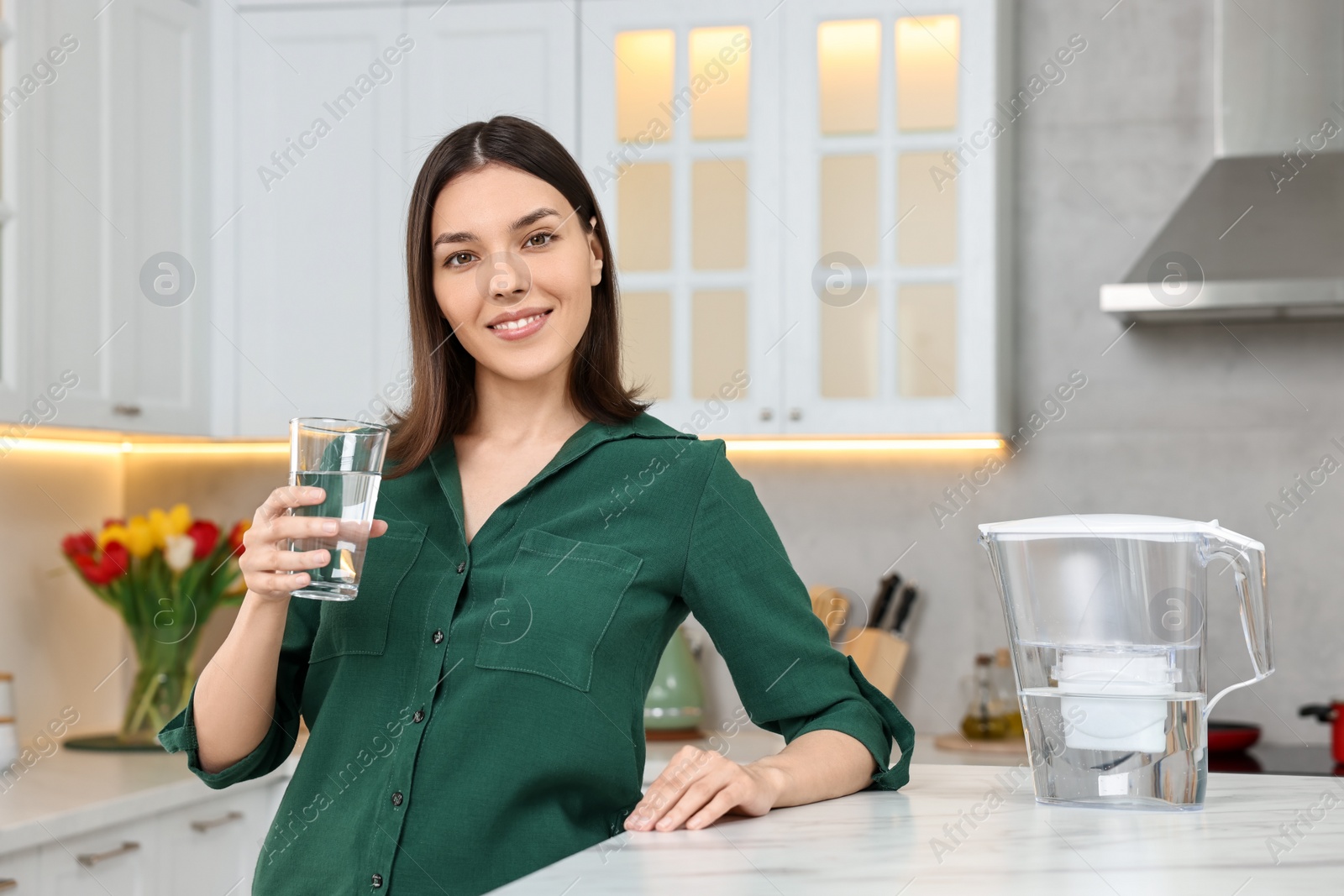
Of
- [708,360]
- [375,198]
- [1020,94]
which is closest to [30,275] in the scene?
[375,198]

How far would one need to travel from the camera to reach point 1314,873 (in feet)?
2.28

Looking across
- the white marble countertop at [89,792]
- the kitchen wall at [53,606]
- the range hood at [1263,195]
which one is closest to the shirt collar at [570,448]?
the white marble countertop at [89,792]

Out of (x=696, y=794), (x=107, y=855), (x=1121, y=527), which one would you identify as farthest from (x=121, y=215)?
(x=1121, y=527)

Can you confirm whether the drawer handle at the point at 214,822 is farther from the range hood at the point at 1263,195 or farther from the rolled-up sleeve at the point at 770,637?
the range hood at the point at 1263,195

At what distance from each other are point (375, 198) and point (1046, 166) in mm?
1314

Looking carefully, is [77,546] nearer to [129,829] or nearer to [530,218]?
[129,829]

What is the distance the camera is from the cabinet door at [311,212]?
2.54 m

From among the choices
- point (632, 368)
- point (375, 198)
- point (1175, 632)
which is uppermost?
point (375, 198)

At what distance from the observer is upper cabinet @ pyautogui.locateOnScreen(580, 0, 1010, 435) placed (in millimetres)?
2398

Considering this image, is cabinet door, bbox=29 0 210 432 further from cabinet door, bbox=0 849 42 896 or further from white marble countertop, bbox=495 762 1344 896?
white marble countertop, bbox=495 762 1344 896

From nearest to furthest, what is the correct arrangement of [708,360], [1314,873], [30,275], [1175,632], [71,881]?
1. [1314,873]
2. [1175,632]
3. [71,881]
4. [30,275]
5. [708,360]

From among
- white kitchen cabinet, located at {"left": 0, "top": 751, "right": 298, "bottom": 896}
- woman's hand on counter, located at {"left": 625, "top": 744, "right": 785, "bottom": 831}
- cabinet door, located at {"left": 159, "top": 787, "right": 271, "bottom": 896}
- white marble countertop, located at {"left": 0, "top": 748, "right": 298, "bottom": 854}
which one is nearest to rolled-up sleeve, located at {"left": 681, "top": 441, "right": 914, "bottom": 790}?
woman's hand on counter, located at {"left": 625, "top": 744, "right": 785, "bottom": 831}

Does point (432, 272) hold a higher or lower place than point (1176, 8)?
lower

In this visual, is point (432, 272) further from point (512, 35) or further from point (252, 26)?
point (252, 26)
